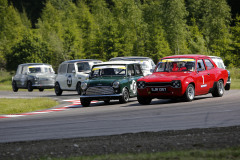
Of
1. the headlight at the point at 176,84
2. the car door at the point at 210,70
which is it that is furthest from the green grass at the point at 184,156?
the car door at the point at 210,70

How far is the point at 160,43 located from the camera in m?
74.1

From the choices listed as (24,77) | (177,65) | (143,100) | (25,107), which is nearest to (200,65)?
(177,65)

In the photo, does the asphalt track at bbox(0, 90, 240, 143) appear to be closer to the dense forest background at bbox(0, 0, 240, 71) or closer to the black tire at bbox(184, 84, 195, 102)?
the black tire at bbox(184, 84, 195, 102)

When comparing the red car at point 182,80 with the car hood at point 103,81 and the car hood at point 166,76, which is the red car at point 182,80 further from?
the car hood at point 103,81

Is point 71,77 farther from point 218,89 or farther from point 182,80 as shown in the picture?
point 182,80

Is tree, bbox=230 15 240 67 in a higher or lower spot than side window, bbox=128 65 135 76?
lower

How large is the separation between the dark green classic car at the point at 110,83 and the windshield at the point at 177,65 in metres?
1.42

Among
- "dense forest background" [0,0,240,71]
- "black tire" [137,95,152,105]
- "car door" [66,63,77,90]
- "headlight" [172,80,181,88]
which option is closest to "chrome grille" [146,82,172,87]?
"headlight" [172,80,181,88]

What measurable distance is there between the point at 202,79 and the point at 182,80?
144 centimetres

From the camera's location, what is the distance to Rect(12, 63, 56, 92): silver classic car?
30.8 metres

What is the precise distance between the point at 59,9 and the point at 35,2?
96.5 feet

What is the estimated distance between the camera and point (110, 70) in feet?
60.2

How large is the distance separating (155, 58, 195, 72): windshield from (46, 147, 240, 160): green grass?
1003 cm

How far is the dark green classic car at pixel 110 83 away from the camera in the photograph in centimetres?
1717
